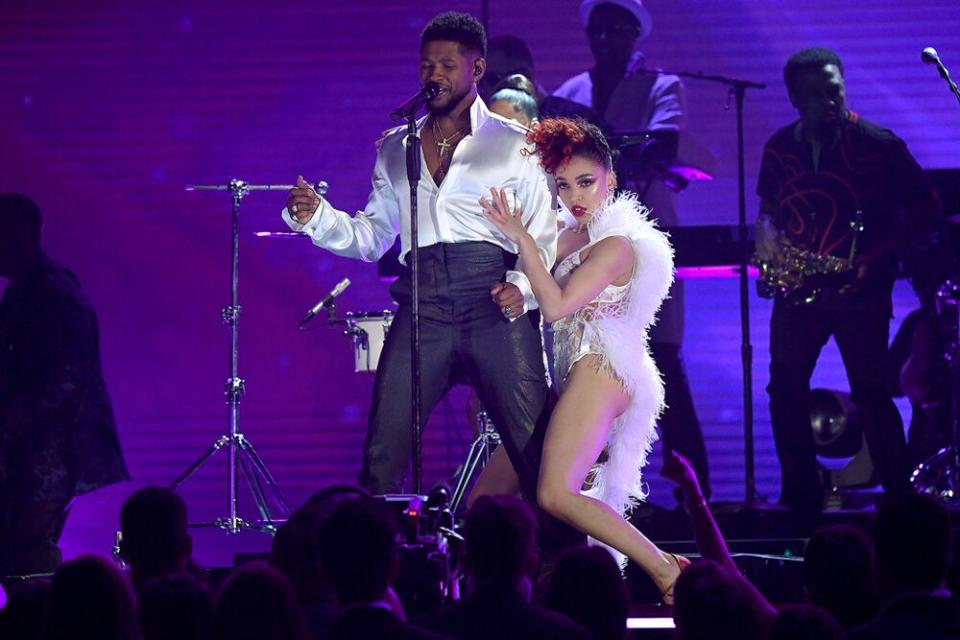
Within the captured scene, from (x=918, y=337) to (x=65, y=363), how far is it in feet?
16.5

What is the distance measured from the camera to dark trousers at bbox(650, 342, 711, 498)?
8859mm

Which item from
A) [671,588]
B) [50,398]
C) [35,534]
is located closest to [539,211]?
[671,588]

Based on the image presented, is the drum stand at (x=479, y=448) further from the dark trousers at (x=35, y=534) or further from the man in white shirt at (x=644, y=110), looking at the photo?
the dark trousers at (x=35, y=534)

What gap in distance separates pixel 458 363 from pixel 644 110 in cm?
409

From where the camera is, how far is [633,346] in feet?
19.0

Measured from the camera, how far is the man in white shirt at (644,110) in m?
8.88

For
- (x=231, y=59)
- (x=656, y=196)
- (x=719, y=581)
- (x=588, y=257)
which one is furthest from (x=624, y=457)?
(x=231, y=59)

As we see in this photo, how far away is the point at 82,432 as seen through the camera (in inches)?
295

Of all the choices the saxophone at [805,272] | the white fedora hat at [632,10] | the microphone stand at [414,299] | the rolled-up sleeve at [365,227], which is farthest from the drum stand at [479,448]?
the white fedora hat at [632,10]

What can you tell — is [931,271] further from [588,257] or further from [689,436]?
[588,257]

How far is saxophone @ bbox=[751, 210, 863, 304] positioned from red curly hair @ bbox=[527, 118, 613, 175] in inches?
99.3

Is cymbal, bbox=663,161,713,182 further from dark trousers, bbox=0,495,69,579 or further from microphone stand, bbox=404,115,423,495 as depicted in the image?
dark trousers, bbox=0,495,69,579

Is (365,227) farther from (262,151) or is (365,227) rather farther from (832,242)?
(262,151)

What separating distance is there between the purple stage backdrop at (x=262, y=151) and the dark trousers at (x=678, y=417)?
3.40 feet
